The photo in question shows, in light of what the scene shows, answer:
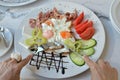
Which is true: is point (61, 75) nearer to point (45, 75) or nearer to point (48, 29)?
point (45, 75)

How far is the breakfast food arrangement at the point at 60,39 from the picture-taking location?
104cm

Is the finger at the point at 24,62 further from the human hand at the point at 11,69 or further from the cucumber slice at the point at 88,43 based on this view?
the cucumber slice at the point at 88,43

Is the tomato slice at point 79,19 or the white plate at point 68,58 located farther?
the tomato slice at point 79,19

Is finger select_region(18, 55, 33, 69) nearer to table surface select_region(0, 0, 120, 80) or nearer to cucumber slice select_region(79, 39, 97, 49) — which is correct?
table surface select_region(0, 0, 120, 80)

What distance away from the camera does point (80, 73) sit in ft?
3.31

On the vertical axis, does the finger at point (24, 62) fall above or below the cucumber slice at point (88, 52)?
below

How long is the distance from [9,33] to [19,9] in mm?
159

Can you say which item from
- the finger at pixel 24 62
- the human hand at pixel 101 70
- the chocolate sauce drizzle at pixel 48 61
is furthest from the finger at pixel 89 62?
the finger at pixel 24 62

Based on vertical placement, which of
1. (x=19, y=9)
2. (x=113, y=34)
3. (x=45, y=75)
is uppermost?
(x=19, y=9)

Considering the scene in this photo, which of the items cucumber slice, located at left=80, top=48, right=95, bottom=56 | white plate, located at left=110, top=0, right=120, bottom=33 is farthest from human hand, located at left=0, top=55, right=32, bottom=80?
white plate, located at left=110, top=0, right=120, bottom=33

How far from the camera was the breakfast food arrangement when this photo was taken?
3.41ft

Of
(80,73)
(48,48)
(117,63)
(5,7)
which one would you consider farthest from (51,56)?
(5,7)

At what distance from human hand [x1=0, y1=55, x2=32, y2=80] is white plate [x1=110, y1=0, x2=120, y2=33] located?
399mm

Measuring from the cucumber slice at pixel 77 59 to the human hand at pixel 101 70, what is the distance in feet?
0.14
